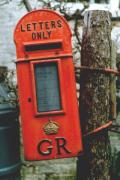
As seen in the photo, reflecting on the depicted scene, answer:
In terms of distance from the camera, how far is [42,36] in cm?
397

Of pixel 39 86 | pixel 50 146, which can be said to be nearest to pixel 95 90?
pixel 39 86

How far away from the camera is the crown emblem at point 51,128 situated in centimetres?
396

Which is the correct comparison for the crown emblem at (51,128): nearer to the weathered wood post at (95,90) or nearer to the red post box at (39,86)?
the red post box at (39,86)

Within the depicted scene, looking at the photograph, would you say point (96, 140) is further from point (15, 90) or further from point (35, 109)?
point (15, 90)

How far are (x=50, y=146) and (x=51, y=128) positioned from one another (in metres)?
0.15

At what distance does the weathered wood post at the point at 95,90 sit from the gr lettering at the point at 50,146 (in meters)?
0.23

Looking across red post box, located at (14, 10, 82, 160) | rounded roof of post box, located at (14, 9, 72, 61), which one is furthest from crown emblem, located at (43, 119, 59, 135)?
rounded roof of post box, located at (14, 9, 72, 61)

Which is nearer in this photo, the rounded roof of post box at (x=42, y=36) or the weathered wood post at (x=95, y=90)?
the rounded roof of post box at (x=42, y=36)

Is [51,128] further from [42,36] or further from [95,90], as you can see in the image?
A: [42,36]

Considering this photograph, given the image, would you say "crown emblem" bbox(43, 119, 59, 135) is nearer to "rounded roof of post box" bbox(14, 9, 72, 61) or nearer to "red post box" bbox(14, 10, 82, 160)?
"red post box" bbox(14, 10, 82, 160)

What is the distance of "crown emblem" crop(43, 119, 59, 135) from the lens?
13.0 ft

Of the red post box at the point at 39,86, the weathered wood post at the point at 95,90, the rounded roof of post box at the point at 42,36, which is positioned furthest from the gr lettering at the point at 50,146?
the rounded roof of post box at the point at 42,36

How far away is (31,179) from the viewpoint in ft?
22.7

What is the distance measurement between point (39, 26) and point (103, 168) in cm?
130
